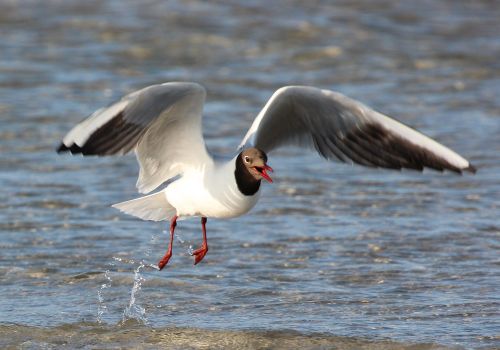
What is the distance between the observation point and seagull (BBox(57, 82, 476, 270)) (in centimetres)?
665

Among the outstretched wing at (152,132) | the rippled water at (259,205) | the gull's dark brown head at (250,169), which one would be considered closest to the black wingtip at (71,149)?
the outstretched wing at (152,132)

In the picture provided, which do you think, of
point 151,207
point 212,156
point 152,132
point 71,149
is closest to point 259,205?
point 151,207

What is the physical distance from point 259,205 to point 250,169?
2796 millimetres

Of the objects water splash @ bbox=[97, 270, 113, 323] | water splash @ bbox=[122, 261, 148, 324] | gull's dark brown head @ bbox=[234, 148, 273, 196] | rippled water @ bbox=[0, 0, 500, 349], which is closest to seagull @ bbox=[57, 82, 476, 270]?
gull's dark brown head @ bbox=[234, 148, 273, 196]

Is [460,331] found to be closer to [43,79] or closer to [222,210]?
[222,210]

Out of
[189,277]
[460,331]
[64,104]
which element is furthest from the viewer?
[64,104]

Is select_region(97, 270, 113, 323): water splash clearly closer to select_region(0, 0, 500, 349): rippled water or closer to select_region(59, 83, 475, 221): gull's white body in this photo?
select_region(0, 0, 500, 349): rippled water

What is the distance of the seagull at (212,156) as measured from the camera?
6.65 metres

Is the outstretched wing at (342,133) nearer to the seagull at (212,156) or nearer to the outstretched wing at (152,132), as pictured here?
the seagull at (212,156)

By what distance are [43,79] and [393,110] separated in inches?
156

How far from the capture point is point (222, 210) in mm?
6906

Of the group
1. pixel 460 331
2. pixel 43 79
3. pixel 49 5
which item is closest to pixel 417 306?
pixel 460 331

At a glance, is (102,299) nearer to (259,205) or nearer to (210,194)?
(210,194)

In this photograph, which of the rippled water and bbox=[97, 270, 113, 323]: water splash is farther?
bbox=[97, 270, 113, 323]: water splash
